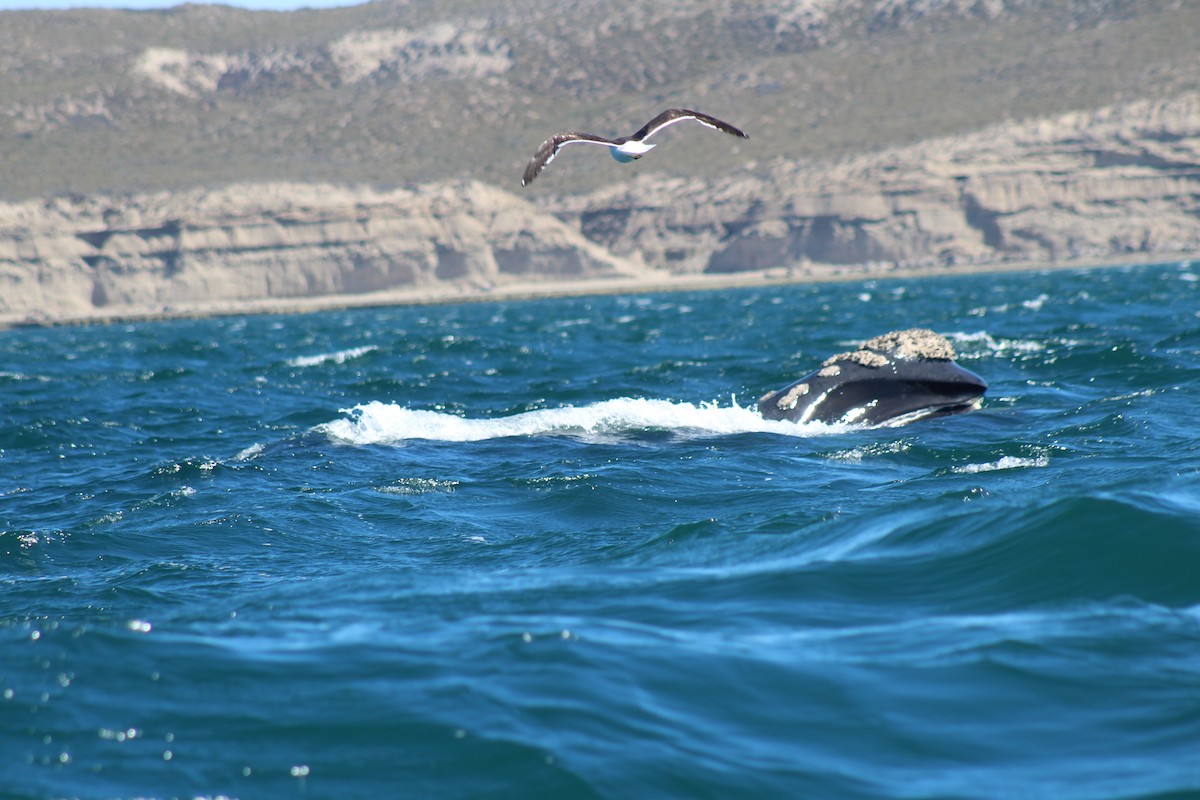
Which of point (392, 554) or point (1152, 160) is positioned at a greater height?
point (1152, 160)

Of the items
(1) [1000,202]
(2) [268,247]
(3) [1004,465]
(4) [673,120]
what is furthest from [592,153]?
(3) [1004,465]

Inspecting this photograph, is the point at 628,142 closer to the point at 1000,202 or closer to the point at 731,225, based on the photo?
the point at 731,225

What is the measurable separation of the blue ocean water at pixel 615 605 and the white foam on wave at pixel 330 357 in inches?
468

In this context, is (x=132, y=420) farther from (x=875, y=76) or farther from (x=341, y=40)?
(x=341, y=40)

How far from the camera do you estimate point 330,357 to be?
28141mm

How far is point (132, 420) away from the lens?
17.0 meters

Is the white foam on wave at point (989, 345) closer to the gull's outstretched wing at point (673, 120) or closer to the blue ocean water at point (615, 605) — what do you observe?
the blue ocean water at point (615, 605)

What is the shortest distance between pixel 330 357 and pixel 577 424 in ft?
51.7

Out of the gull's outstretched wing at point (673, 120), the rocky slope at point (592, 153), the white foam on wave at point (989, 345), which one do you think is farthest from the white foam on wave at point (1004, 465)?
the rocky slope at point (592, 153)

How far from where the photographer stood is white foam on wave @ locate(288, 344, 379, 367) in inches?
1050

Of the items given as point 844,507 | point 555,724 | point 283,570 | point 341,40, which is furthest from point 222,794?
point 341,40

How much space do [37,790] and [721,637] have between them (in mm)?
2841

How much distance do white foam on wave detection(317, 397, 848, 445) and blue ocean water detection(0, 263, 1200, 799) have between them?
64 mm

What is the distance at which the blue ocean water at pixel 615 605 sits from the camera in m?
4.53
